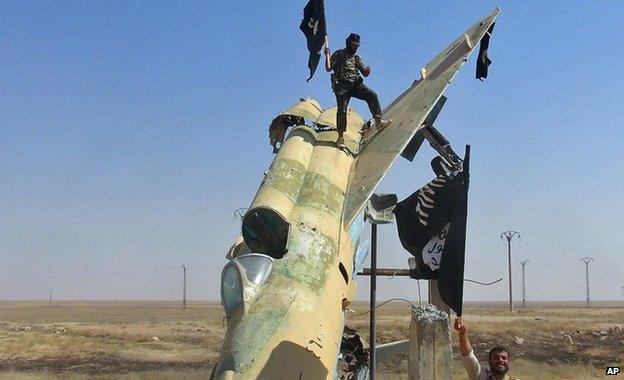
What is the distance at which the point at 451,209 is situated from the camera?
47.2 feet

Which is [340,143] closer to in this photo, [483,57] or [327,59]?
[327,59]

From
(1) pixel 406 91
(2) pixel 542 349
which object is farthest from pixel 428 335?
(2) pixel 542 349

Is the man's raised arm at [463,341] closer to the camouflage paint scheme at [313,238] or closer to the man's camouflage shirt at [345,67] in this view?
the camouflage paint scheme at [313,238]

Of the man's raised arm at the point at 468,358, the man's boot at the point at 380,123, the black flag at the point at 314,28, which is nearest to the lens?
the man's raised arm at the point at 468,358

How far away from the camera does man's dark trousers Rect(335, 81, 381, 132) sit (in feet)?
44.6

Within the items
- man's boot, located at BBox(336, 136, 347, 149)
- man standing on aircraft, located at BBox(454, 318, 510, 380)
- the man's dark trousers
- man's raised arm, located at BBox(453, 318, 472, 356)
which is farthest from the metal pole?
man standing on aircraft, located at BBox(454, 318, 510, 380)

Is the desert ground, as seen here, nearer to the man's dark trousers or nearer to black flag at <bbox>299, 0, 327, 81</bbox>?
black flag at <bbox>299, 0, 327, 81</bbox>

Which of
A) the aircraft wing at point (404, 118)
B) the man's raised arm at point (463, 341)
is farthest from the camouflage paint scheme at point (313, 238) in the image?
the man's raised arm at point (463, 341)

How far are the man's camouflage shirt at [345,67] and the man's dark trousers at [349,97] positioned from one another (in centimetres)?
9

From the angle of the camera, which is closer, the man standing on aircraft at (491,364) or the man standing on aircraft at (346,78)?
the man standing on aircraft at (491,364)

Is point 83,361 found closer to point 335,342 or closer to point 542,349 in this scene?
point 542,349

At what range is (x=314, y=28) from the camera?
15.2 m

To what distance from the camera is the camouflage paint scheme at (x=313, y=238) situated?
7898 mm

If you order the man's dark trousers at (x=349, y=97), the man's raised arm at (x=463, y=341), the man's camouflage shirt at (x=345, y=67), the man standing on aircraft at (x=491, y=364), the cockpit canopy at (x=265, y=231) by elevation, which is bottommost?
the man standing on aircraft at (x=491, y=364)
